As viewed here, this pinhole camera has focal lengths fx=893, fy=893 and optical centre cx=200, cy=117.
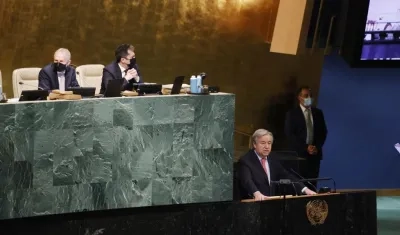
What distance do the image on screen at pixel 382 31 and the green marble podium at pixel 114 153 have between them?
3.27 meters

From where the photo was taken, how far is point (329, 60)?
31.9ft

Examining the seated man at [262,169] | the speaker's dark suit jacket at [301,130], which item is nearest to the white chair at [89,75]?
the speaker's dark suit jacket at [301,130]

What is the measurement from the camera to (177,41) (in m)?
9.56

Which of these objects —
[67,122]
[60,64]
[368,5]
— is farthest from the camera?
[368,5]

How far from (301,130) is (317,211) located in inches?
113

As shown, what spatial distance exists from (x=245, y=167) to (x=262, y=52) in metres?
3.30

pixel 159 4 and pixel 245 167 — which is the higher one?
pixel 159 4

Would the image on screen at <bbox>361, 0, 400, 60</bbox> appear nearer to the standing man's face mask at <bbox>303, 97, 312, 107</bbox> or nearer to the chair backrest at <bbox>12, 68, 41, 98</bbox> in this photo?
the standing man's face mask at <bbox>303, 97, 312, 107</bbox>

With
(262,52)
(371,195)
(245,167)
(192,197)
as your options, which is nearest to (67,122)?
(192,197)

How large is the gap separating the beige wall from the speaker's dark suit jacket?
74 cm

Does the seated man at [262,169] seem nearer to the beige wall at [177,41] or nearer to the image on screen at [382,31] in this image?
the image on screen at [382,31]

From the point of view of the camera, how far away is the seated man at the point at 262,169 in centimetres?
663

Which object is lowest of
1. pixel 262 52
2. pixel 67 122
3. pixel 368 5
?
pixel 67 122

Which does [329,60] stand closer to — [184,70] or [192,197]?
[184,70]
